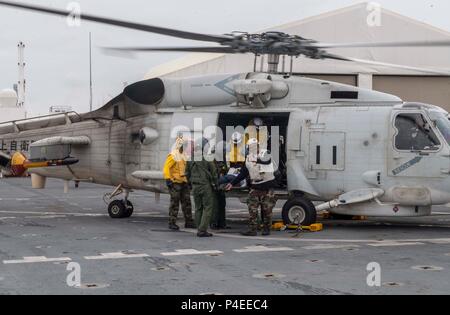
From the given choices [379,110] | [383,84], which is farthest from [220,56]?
[379,110]

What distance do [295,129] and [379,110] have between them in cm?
167

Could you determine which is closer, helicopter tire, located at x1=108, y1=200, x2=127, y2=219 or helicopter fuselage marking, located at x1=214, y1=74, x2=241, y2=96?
helicopter fuselage marking, located at x1=214, y1=74, x2=241, y2=96

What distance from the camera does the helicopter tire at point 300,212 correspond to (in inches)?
479

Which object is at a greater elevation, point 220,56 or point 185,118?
point 220,56

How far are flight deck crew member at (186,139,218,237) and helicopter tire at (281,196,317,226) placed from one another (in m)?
1.54

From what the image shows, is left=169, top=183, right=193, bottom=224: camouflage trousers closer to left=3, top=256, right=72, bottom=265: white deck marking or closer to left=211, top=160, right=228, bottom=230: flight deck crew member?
left=211, top=160, right=228, bottom=230: flight deck crew member

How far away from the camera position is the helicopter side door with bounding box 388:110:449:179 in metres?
11.7

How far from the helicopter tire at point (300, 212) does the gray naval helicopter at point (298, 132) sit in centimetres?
2

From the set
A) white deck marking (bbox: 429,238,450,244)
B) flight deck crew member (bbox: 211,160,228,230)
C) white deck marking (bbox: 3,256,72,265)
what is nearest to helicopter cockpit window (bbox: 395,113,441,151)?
white deck marking (bbox: 429,238,450,244)

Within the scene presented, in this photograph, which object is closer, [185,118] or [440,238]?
[440,238]

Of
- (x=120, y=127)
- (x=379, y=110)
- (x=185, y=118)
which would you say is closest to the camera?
(x=379, y=110)

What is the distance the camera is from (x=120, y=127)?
561 inches

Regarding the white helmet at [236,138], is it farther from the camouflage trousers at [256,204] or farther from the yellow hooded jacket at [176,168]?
the camouflage trousers at [256,204]
